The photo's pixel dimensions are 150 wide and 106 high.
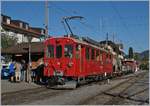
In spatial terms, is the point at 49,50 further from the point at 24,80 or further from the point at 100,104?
the point at 100,104

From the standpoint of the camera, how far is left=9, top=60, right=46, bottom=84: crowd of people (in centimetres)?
2889

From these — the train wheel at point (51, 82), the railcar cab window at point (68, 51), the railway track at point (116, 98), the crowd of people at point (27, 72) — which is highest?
the railcar cab window at point (68, 51)

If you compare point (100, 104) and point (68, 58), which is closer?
point (100, 104)

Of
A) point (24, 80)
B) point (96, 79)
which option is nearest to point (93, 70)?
point (96, 79)

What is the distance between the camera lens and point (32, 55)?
3167 cm

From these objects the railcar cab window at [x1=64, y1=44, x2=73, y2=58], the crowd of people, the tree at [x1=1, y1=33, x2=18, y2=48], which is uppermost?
the tree at [x1=1, y1=33, x2=18, y2=48]

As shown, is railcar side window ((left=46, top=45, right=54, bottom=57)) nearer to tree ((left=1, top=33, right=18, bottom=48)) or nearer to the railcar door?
the railcar door

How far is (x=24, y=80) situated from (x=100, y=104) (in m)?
15.9

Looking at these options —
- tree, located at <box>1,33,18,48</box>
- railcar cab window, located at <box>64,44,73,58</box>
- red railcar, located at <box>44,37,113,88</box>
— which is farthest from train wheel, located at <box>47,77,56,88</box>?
tree, located at <box>1,33,18,48</box>

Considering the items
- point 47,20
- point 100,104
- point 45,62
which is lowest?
point 100,104

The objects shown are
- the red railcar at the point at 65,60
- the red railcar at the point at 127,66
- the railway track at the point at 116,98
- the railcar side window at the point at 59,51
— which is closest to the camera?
the railway track at the point at 116,98

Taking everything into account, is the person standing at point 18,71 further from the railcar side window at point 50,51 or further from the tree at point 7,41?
the tree at point 7,41

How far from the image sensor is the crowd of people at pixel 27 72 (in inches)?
1137

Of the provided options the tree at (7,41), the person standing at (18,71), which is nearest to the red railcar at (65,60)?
the person standing at (18,71)
